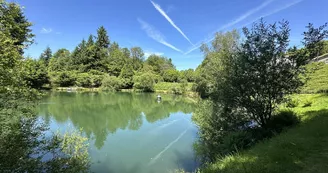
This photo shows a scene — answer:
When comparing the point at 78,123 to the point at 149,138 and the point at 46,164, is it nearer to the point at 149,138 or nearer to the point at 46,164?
the point at 149,138

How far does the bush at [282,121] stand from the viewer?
27.5 ft

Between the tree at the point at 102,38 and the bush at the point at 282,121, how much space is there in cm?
8010

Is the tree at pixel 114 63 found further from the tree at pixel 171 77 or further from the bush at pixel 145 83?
the tree at pixel 171 77

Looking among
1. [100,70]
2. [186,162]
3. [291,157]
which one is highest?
[100,70]

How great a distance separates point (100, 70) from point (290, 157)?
7169 centimetres

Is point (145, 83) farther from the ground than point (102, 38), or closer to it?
closer to it

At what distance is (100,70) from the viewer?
71.8m

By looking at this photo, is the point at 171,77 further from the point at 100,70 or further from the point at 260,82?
the point at 260,82

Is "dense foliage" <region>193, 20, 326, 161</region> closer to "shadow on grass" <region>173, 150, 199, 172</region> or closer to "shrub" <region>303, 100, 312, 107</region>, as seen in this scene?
"shadow on grass" <region>173, 150, 199, 172</region>

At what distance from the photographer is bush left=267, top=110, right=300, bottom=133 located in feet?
27.5

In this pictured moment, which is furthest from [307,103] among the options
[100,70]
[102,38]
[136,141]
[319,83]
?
[102,38]

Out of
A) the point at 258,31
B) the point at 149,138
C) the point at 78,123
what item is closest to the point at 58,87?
the point at 78,123

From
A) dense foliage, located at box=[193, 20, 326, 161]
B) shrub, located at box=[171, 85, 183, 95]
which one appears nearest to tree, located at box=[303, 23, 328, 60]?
dense foliage, located at box=[193, 20, 326, 161]

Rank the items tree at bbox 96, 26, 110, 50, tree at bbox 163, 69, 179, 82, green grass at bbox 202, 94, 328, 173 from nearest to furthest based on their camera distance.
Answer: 1. green grass at bbox 202, 94, 328, 173
2. tree at bbox 163, 69, 179, 82
3. tree at bbox 96, 26, 110, 50
